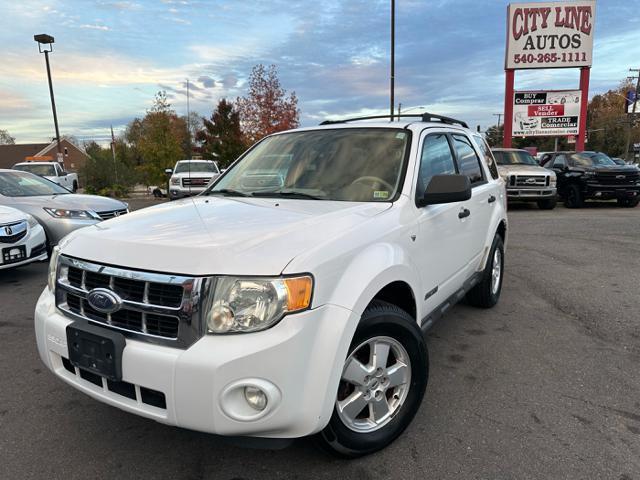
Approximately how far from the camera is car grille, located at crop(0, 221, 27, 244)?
19.2ft

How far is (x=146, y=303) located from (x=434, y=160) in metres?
2.33

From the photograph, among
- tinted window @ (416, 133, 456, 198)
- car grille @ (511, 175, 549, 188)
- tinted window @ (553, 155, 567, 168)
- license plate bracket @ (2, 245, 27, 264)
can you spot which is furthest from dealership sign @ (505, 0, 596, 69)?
license plate bracket @ (2, 245, 27, 264)

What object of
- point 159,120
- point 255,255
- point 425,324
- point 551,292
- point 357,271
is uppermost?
point 159,120

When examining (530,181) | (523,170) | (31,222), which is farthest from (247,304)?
(523,170)

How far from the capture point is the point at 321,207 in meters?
2.74

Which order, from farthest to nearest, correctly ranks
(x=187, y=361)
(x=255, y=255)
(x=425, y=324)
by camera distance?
(x=425, y=324) → (x=255, y=255) → (x=187, y=361)

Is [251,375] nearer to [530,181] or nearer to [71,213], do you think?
[71,213]

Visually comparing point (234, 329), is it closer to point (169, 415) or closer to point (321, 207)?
point (169, 415)

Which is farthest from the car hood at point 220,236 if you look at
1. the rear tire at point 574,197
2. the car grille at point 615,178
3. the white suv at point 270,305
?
the rear tire at point 574,197

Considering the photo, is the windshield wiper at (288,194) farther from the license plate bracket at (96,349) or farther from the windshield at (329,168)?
the license plate bracket at (96,349)

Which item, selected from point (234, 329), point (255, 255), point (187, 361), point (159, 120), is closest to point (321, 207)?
point (255, 255)

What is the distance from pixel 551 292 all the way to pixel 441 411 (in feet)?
10.6

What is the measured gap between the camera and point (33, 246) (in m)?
6.23

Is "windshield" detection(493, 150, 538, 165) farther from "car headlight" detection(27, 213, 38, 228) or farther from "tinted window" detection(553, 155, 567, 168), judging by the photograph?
"car headlight" detection(27, 213, 38, 228)
